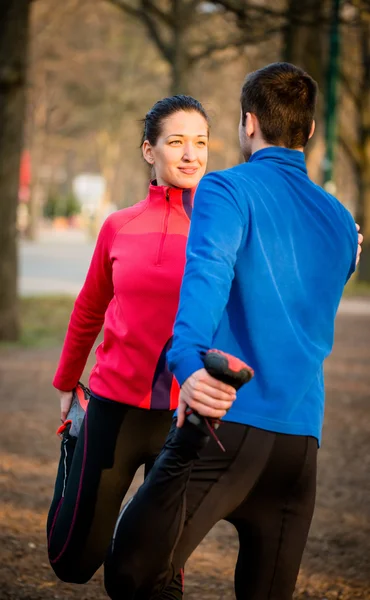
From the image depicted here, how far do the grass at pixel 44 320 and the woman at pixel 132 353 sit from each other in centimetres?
1098

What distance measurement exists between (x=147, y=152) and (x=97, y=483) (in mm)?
1156

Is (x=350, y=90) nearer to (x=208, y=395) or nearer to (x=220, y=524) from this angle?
(x=220, y=524)

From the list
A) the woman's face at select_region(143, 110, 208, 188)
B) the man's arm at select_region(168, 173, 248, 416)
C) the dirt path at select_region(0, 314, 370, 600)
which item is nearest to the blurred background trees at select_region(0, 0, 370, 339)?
the dirt path at select_region(0, 314, 370, 600)

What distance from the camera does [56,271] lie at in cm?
2656

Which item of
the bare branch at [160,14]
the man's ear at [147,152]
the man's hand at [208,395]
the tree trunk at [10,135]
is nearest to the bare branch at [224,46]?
the bare branch at [160,14]

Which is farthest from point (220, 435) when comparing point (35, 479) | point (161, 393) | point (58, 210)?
point (58, 210)

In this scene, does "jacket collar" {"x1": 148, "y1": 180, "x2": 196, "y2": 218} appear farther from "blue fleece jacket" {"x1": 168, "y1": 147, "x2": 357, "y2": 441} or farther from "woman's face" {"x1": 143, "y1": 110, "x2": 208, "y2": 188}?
"blue fleece jacket" {"x1": 168, "y1": 147, "x2": 357, "y2": 441}

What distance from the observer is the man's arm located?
2502 millimetres

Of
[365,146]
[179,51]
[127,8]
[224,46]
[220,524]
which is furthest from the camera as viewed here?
[365,146]

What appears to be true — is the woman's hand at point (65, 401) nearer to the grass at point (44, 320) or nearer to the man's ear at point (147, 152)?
the man's ear at point (147, 152)

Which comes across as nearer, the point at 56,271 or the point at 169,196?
the point at 169,196

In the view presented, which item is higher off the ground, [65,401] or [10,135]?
[10,135]

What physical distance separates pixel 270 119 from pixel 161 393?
104cm

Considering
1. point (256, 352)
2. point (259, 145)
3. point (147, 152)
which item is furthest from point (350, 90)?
point (256, 352)
